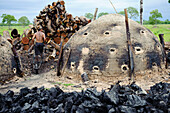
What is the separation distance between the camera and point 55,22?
518 inches

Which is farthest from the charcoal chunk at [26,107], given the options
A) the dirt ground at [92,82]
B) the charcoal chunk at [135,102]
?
the dirt ground at [92,82]

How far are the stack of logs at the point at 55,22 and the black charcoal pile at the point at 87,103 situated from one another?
918cm

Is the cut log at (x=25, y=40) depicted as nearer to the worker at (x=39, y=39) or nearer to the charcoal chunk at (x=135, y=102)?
the worker at (x=39, y=39)

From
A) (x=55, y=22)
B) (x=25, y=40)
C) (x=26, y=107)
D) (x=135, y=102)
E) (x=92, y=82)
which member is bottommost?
(x=92, y=82)

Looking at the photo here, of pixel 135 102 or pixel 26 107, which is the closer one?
pixel 135 102

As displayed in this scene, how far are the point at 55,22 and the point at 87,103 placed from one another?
1069 centimetres

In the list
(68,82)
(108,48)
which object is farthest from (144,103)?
(68,82)

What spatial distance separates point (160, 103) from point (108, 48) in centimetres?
442

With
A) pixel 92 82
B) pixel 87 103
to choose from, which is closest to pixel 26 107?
pixel 87 103

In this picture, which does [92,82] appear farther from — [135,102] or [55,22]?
[55,22]

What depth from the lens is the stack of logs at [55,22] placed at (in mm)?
13008

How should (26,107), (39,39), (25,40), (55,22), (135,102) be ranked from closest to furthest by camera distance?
(135,102)
(26,107)
(39,39)
(55,22)
(25,40)

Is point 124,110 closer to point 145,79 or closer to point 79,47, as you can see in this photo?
point 145,79

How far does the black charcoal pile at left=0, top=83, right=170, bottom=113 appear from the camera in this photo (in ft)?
10.8
